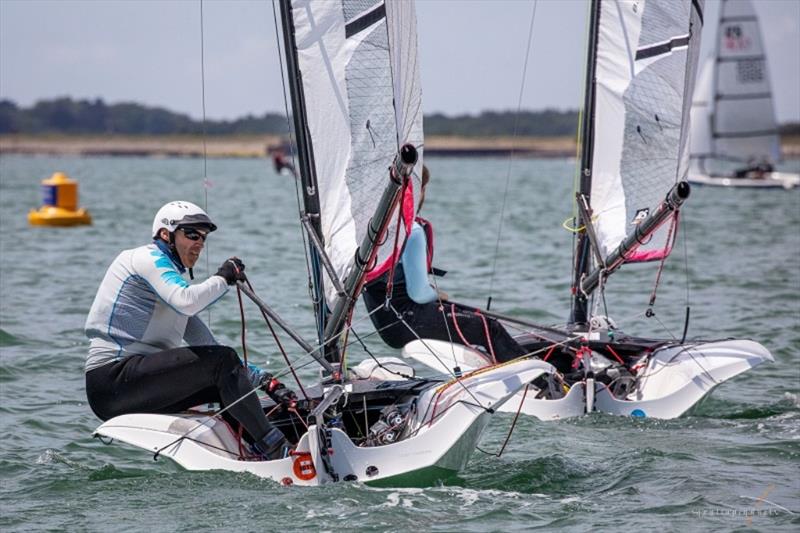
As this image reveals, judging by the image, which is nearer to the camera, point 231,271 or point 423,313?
point 231,271

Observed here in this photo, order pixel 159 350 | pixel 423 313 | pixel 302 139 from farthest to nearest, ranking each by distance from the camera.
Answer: pixel 423 313 → pixel 302 139 → pixel 159 350

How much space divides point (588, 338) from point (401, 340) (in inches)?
55.0

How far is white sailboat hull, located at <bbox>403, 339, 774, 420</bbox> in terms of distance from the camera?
7.99 meters

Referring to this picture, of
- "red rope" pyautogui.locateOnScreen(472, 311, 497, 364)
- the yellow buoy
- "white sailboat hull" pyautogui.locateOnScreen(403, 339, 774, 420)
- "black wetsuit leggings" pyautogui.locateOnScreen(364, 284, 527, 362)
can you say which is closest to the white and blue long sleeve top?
"black wetsuit leggings" pyautogui.locateOnScreen(364, 284, 527, 362)

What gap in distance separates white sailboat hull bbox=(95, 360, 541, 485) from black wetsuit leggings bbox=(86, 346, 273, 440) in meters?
0.11

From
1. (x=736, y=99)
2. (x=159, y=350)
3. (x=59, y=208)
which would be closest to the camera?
(x=159, y=350)

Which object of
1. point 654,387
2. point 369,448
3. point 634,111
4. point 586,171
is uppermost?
point 634,111

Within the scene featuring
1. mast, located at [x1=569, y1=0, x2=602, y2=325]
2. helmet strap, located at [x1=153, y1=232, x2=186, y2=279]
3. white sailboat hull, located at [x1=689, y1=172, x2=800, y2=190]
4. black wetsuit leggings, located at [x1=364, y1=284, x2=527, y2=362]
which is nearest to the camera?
helmet strap, located at [x1=153, y1=232, x2=186, y2=279]

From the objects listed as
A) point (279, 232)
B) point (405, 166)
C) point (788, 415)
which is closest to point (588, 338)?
point (788, 415)

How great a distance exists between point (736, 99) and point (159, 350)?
40273 mm

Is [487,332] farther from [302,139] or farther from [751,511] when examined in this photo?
[751,511]

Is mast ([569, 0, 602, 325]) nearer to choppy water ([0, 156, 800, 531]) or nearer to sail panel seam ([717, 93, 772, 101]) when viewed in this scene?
choppy water ([0, 156, 800, 531])

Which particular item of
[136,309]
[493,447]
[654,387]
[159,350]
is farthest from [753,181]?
[136,309]

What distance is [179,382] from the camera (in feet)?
19.8
